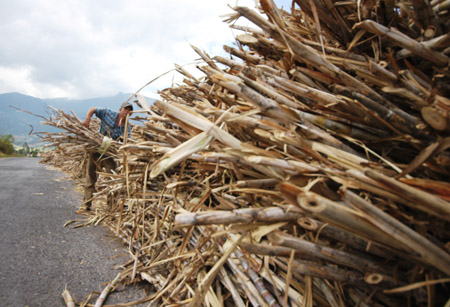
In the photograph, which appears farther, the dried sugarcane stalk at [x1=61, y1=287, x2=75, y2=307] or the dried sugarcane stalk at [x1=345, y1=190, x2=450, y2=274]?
the dried sugarcane stalk at [x1=61, y1=287, x2=75, y2=307]

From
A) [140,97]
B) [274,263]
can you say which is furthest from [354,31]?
[140,97]

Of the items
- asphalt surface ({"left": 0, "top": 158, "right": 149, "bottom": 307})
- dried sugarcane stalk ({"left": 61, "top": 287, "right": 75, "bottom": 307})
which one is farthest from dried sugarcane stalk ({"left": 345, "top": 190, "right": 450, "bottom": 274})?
dried sugarcane stalk ({"left": 61, "top": 287, "right": 75, "bottom": 307})

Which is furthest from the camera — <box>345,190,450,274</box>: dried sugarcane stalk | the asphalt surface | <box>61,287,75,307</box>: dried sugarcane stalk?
the asphalt surface

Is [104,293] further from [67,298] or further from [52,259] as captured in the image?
[52,259]

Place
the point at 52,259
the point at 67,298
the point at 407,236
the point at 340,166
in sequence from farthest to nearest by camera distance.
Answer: the point at 52,259, the point at 67,298, the point at 340,166, the point at 407,236

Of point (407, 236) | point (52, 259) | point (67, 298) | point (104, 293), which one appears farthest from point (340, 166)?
point (52, 259)

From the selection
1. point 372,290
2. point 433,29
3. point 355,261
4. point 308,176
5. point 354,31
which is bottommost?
point 372,290

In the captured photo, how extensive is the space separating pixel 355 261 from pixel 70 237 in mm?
3083

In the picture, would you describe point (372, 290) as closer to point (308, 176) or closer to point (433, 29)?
point (308, 176)

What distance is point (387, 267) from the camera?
0.76m

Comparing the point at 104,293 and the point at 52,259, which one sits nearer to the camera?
the point at 104,293

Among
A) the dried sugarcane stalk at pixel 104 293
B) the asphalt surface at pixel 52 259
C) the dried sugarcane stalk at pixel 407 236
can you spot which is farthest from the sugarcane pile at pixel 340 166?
the asphalt surface at pixel 52 259

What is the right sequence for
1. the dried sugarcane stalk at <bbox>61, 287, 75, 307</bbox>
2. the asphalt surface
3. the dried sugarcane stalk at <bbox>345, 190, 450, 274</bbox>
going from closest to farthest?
the dried sugarcane stalk at <bbox>345, 190, 450, 274</bbox> → the dried sugarcane stalk at <bbox>61, 287, 75, 307</bbox> → the asphalt surface

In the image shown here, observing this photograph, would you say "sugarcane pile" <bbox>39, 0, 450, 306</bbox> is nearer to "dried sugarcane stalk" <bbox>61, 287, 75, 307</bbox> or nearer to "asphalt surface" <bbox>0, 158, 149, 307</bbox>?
"dried sugarcane stalk" <bbox>61, 287, 75, 307</bbox>
